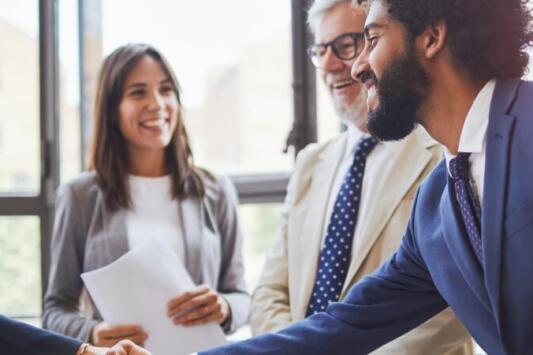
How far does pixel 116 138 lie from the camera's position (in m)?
2.18

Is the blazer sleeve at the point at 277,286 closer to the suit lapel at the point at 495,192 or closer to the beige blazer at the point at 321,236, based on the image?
the beige blazer at the point at 321,236

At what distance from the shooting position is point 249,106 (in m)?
2.72

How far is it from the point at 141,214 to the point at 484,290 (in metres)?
1.21

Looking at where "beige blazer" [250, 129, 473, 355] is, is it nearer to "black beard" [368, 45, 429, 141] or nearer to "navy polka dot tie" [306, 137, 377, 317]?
"navy polka dot tie" [306, 137, 377, 317]

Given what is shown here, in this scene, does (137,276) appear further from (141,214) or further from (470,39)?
(470,39)

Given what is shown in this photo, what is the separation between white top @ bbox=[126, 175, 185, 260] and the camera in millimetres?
2049

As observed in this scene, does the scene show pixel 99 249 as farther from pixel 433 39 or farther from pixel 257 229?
pixel 433 39

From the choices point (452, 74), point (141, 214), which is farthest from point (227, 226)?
point (452, 74)

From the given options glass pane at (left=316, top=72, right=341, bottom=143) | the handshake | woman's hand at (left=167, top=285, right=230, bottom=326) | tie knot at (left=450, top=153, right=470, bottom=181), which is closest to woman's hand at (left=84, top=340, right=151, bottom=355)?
the handshake

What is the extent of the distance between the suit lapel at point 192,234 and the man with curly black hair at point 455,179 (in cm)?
60

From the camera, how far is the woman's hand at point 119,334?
1755 mm

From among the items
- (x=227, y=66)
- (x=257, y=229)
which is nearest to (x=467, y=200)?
(x=257, y=229)

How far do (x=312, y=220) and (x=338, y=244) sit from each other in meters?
0.13

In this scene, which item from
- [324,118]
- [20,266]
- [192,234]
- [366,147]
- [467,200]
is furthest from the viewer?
[20,266]
